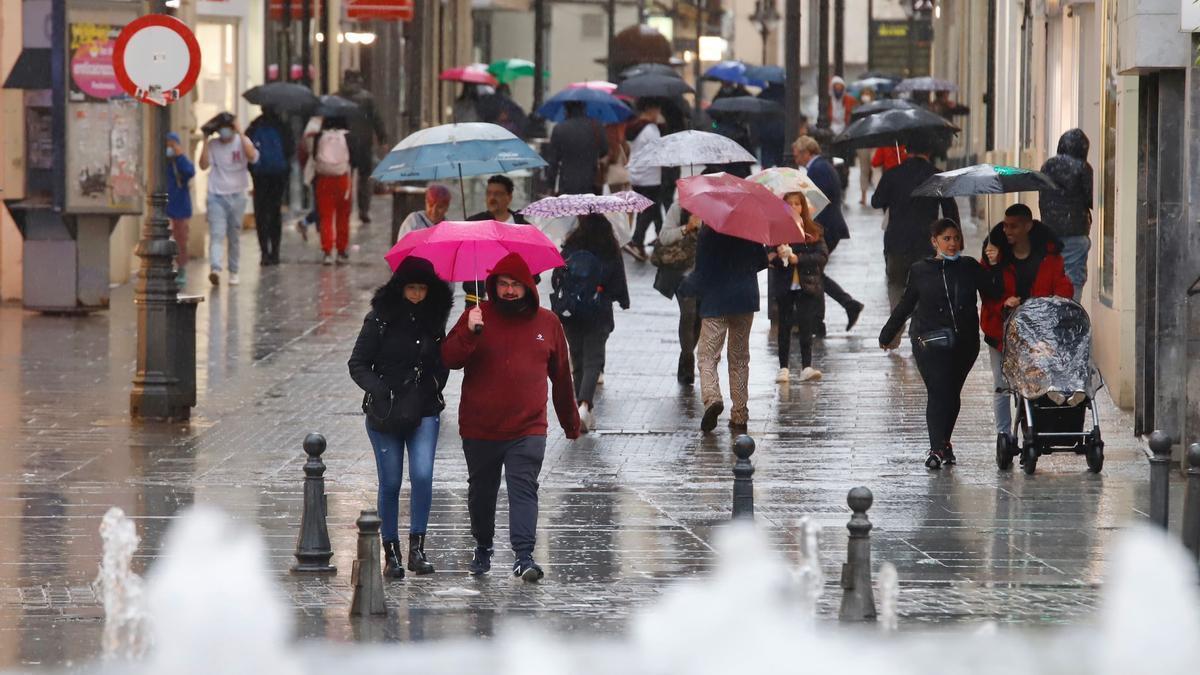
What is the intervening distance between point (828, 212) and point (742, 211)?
16.4ft

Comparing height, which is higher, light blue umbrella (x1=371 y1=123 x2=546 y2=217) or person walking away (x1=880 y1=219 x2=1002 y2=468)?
light blue umbrella (x1=371 y1=123 x2=546 y2=217)

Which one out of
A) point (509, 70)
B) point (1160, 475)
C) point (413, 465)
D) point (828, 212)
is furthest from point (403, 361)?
point (509, 70)

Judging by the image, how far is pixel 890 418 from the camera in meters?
16.4

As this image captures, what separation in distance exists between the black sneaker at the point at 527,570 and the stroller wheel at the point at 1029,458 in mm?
4183

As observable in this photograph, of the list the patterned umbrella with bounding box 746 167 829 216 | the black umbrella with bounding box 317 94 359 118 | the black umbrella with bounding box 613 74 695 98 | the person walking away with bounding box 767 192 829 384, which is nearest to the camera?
the person walking away with bounding box 767 192 829 384

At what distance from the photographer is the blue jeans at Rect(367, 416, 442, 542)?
36.8ft

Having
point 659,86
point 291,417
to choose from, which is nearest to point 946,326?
point 291,417

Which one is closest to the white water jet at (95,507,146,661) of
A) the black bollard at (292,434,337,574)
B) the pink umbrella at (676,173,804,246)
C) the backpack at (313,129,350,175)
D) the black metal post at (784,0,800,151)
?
the black bollard at (292,434,337,574)

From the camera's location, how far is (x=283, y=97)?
1168 inches

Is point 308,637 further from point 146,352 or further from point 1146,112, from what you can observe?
point 1146,112

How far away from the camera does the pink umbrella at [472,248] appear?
11750 mm

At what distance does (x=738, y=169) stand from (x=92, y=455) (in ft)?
32.5

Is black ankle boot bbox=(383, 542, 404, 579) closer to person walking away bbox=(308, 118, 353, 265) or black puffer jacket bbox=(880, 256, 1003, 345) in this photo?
black puffer jacket bbox=(880, 256, 1003, 345)

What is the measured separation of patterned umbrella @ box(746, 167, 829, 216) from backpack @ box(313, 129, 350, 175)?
32.3 feet
